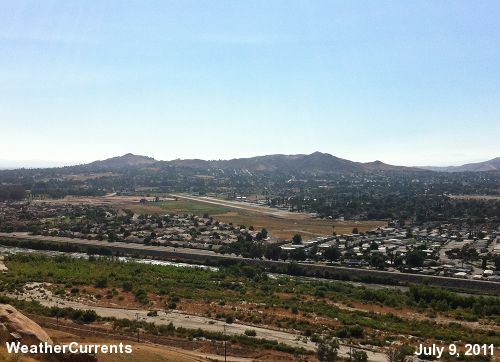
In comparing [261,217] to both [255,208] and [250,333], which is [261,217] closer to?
[255,208]

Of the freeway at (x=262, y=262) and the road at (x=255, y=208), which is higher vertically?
the road at (x=255, y=208)

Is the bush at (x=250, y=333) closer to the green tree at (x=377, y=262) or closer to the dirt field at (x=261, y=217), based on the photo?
the green tree at (x=377, y=262)

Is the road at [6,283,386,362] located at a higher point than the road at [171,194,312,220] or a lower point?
lower

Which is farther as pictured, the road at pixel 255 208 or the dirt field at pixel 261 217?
the road at pixel 255 208

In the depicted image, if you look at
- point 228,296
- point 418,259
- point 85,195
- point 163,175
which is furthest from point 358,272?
point 163,175

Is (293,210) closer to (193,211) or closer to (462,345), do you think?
(193,211)

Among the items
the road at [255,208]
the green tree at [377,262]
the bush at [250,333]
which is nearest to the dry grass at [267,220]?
the road at [255,208]

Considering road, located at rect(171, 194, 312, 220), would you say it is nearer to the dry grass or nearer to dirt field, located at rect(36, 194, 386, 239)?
dirt field, located at rect(36, 194, 386, 239)

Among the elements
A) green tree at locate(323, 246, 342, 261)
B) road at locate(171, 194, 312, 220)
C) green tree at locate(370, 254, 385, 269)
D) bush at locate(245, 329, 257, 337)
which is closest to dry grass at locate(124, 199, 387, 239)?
road at locate(171, 194, 312, 220)
